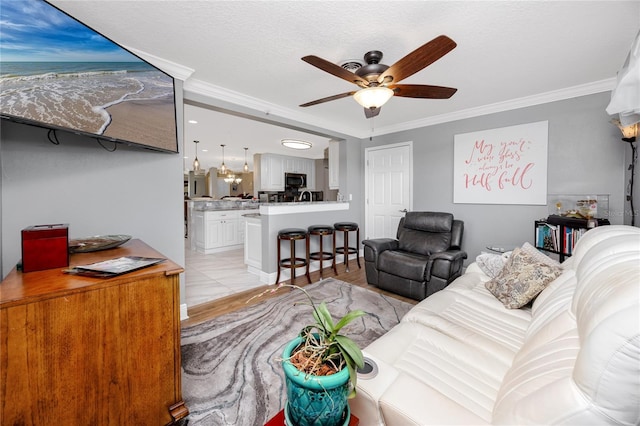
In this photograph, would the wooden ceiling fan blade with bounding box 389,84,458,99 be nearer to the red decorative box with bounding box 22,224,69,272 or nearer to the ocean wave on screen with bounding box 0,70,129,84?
the ocean wave on screen with bounding box 0,70,129,84

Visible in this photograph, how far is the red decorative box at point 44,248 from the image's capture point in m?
1.24

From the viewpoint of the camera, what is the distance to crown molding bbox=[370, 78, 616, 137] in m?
2.78

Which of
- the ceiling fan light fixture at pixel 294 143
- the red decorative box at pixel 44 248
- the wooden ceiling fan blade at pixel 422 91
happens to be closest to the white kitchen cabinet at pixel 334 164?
the ceiling fan light fixture at pixel 294 143

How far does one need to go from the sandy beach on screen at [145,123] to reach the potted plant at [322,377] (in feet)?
6.30

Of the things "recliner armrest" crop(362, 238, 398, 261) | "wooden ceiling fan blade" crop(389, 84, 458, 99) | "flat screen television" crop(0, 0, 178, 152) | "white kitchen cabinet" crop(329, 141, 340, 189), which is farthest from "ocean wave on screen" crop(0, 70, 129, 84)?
"white kitchen cabinet" crop(329, 141, 340, 189)

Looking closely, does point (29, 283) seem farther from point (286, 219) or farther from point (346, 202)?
point (346, 202)

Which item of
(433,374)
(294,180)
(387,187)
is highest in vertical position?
(294,180)

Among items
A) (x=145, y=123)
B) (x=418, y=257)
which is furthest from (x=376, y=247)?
(x=145, y=123)

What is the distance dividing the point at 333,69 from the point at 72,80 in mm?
1576

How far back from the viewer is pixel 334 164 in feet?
16.5

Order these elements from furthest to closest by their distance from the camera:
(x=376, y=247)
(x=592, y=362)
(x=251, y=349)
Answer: (x=376, y=247) < (x=251, y=349) < (x=592, y=362)

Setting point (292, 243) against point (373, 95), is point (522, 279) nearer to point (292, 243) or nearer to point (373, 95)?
point (373, 95)

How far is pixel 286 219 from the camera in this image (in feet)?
12.4

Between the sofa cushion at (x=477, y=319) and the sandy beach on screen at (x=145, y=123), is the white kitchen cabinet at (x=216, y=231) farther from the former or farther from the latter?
the sofa cushion at (x=477, y=319)
